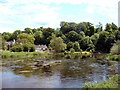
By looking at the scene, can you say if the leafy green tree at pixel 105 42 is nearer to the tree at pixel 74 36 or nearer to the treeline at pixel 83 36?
the treeline at pixel 83 36

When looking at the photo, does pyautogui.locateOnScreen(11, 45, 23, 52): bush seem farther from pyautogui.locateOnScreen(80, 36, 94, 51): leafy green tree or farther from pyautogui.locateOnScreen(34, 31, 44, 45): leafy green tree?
pyautogui.locateOnScreen(34, 31, 44, 45): leafy green tree

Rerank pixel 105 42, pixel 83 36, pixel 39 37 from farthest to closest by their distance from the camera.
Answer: pixel 39 37 < pixel 83 36 < pixel 105 42

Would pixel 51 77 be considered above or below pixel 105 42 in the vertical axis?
below

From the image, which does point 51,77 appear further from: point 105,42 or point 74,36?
point 74,36

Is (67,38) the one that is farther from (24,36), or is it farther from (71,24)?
(24,36)

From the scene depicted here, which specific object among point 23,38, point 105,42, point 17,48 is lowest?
point 17,48

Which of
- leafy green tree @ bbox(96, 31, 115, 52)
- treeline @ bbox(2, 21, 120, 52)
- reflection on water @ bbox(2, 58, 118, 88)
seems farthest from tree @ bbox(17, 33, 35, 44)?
reflection on water @ bbox(2, 58, 118, 88)

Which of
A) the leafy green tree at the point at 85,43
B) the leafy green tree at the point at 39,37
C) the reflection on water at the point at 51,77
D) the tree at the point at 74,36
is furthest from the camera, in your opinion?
the leafy green tree at the point at 39,37

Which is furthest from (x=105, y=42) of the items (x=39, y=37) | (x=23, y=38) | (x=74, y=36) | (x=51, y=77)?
(x=51, y=77)

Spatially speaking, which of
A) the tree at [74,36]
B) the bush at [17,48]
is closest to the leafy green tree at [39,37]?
the tree at [74,36]

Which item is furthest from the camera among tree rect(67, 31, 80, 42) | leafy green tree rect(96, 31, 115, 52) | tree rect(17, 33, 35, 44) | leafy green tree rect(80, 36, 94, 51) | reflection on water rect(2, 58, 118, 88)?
tree rect(67, 31, 80, 42)

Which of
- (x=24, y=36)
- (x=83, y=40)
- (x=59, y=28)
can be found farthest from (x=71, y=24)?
(x=24, y=36)

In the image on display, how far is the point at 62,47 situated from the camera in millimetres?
82188

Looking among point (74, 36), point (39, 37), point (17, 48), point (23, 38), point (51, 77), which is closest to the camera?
point (51, 77)
